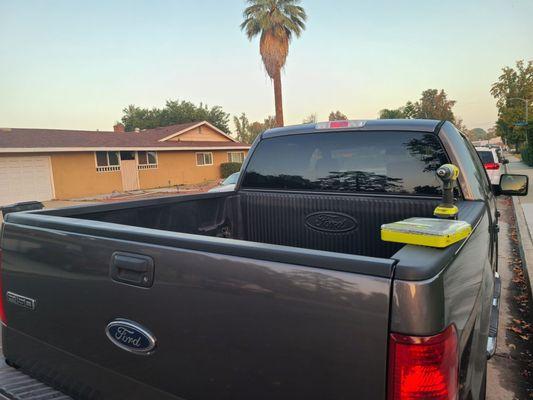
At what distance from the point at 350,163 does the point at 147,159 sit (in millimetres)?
25799

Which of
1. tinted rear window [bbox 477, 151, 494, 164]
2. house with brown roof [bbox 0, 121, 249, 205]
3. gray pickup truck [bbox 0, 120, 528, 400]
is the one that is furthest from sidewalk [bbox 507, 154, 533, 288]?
house with brown roof [bbox 0, 121, 249, 205]

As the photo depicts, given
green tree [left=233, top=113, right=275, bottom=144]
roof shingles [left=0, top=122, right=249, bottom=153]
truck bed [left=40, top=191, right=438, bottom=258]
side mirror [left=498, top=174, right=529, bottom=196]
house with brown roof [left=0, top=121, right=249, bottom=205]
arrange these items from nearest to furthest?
truck bed [left=40, top=191, right=438, bottom=258], side mirror [left=498, top=174, right=529, bottom=196], house with brown roof [left=0, top=121, right=249, bottom=205], roof shingles [left=0, top=122, right=249, bottom=153], green tree [left=233, top=113, right=275, bottom=144]

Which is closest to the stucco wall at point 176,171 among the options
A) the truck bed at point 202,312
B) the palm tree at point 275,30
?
the palm tree at point 275,30

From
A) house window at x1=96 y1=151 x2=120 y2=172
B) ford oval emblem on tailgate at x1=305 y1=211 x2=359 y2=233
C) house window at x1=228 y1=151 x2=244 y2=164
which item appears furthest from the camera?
house window at x1=228 y1=151 x2=244 y2=164

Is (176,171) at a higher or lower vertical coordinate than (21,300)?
lower

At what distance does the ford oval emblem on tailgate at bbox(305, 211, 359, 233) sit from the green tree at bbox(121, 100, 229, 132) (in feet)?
172

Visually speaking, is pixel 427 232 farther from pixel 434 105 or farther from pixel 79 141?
pixel 434 105

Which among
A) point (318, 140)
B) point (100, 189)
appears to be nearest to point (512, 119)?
point (100, 189)

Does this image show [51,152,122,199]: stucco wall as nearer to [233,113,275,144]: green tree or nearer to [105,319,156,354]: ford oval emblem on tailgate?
[105,319,156,354]: ford oval emblem on tailgate

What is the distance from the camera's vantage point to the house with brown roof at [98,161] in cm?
2075

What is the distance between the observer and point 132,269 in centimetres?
156

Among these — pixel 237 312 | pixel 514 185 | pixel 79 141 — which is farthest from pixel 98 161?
pixel 237 312

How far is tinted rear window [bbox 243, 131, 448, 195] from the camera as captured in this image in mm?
2822

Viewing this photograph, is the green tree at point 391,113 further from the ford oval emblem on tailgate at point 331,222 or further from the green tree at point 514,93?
the ford oval emblem on tailgate at point 331,222
